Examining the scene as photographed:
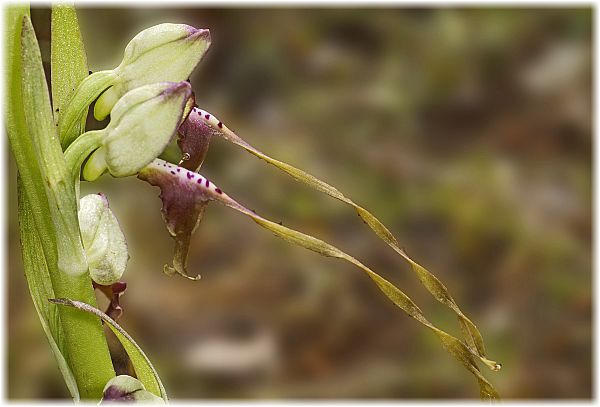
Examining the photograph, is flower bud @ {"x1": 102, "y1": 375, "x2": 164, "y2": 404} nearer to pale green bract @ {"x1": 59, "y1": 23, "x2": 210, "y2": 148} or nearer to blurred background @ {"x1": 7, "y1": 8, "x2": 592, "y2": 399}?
pale green bract @ {"x1": 59, "y1": 23, "x2": 210, "y2": 148}

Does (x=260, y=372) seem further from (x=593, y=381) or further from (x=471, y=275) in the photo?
(x=593, y=381)

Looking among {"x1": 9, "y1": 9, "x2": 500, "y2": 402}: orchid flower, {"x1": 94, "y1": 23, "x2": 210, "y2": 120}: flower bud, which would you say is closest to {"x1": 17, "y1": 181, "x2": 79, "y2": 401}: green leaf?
{"x1": 9, "y1": 9, "x2": 500, "y2": 402}: orchid flower

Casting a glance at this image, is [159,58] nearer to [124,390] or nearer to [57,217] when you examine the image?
[57,217]

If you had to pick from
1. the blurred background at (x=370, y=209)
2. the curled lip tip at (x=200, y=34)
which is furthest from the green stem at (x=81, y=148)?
the blurred background at (x=370, y=209)

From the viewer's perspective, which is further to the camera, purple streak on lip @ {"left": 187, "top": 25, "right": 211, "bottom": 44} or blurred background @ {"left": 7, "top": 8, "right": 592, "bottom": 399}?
blurred background @ {"left": 7, "top": 8, "right": 592, "bottom": 399}

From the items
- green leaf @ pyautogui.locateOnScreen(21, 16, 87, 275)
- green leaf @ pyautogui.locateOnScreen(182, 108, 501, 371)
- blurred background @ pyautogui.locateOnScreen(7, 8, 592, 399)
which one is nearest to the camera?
green leaf @ pyautogui.locateOnScreen(21, 16, 87, 275)

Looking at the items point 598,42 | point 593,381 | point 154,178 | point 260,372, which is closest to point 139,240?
point 260,372
